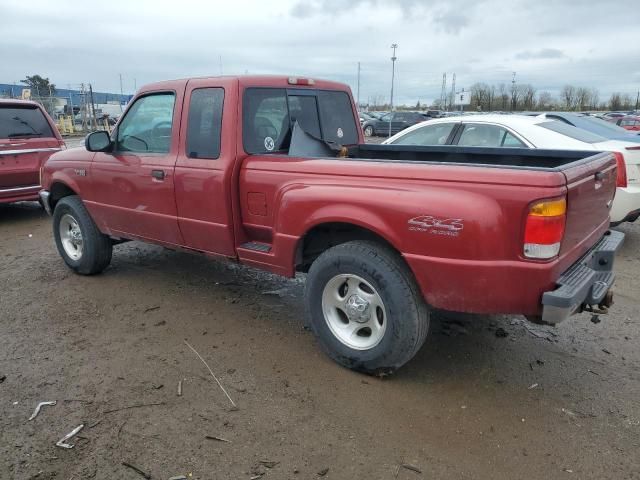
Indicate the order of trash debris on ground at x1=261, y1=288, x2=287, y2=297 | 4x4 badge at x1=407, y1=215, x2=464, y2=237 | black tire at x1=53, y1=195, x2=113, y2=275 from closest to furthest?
4x4 badge at x1=407, y1=215, x2=464, y2=237, trash debris on ground at x1=261, y1=288, x2=287, y2=297, black tire at x1=53, y1=195, x2=113, y2=275

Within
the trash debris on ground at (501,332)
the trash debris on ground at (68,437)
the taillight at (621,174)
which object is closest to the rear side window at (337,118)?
the trash debris on ground at (501,332)

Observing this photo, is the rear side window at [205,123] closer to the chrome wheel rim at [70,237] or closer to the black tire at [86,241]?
the black tire at [86,241]

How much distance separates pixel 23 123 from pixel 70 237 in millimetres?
3689

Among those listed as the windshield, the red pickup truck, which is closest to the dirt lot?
the red pickup truck

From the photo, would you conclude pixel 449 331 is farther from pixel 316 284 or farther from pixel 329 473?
pixel 329 473

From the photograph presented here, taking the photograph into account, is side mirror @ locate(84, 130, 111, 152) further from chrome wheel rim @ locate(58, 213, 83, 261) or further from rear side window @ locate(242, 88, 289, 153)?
rear side window @ locate(242, 88, 289, 153)

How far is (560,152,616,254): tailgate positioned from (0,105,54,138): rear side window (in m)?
8.09

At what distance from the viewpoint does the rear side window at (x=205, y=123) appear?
399 cm

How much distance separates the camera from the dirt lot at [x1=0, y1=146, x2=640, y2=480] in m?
2.64

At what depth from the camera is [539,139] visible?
5.98 m

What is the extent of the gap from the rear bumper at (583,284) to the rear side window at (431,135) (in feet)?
10.7

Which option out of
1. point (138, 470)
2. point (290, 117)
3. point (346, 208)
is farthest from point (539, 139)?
point (138, 470)

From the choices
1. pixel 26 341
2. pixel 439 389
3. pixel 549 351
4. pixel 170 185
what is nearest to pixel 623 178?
pixel 549 351

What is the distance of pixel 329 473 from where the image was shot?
2.55 m
